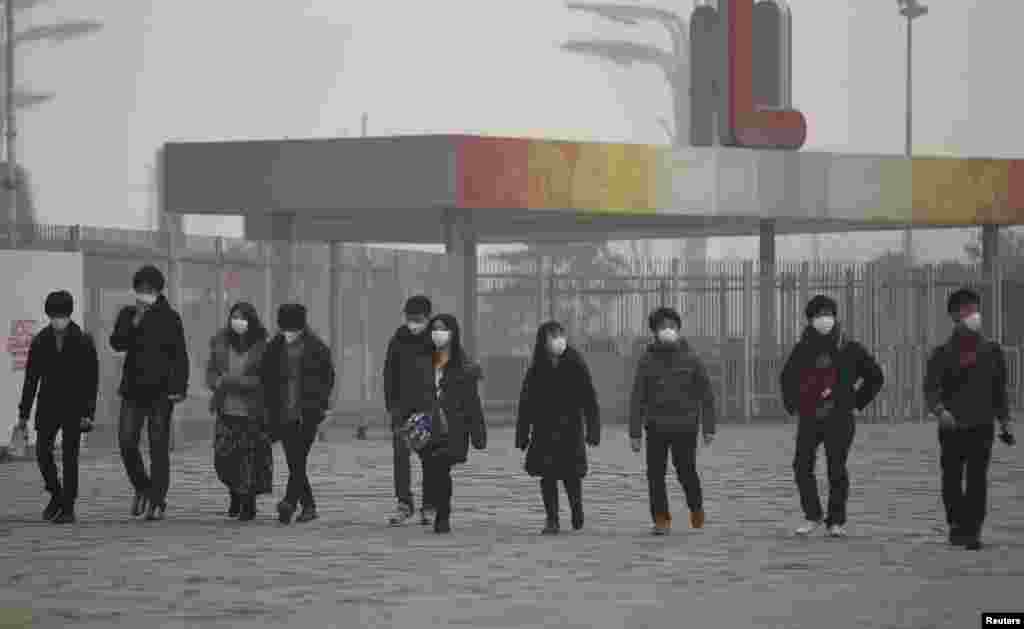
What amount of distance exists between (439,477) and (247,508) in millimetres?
1841

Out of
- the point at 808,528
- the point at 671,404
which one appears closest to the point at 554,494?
the point at 671,404

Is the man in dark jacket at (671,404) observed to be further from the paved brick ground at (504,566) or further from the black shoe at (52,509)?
the black shoe at (52,509)

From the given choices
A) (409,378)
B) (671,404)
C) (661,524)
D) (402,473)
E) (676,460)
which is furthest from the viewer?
(402,473)

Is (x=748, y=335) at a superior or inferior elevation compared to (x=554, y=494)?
superior

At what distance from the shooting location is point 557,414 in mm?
15359

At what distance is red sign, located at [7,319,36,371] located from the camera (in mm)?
23531

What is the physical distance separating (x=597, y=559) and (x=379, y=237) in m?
30.8

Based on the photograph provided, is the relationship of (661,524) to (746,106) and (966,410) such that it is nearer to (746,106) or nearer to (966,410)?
(966,410)

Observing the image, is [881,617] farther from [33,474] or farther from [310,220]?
[310,220]

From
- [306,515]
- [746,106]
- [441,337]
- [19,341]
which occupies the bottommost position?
[306,515]

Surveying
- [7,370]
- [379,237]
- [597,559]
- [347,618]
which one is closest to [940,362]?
[597,559]

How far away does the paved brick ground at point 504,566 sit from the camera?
1043 cm

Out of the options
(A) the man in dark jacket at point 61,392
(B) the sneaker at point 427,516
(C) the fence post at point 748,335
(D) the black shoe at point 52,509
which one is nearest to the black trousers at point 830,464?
(B) the sneaker at point 427,516

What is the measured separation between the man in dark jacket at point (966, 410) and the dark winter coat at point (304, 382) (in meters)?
4.53
